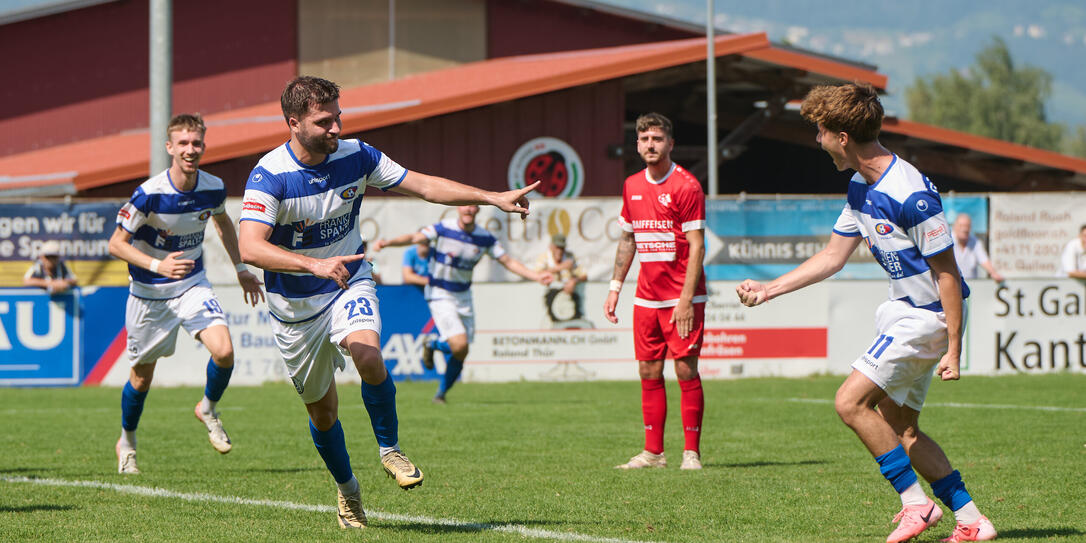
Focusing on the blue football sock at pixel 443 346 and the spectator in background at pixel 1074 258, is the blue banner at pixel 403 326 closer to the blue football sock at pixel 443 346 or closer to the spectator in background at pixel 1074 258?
the blue football sock at pixel 443 346

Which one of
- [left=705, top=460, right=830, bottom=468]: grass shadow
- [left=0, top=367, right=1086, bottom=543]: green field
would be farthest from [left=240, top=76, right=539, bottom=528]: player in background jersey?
[left=705, top=460, right=830, bottom=468]: grass shadow

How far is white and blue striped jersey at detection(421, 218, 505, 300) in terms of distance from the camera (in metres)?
14.3

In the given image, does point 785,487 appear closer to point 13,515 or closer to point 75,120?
point 13,515

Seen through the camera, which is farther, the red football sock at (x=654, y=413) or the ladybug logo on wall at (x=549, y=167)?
the ladybug logo on wall at (x=549, y=167)

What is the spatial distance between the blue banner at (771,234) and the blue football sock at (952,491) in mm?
12468

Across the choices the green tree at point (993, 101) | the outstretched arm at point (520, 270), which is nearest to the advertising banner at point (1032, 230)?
the outstretched arm at point (520, 270)

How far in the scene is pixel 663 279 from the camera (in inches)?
356

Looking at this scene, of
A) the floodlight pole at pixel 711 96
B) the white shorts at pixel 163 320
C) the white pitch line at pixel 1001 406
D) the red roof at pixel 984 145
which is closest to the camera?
the white shorts at pixel 163 320

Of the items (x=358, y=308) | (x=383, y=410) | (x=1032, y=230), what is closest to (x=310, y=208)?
(x=358, y=308)

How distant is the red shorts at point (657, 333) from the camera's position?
8945mm

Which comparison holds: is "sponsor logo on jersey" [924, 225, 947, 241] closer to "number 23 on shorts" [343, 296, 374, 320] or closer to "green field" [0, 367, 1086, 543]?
"green field" [0, 367, 1086, 543]

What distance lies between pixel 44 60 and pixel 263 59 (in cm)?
536

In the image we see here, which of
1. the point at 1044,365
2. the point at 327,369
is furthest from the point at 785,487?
the point at 1044,365

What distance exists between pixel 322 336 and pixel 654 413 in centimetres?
333
